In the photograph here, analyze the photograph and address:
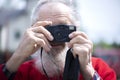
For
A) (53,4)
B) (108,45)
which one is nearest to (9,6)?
(108,45)

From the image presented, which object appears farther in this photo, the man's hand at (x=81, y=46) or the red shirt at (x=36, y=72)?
the red shirt at (x=36, y=72)

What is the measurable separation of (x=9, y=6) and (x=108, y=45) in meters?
2.99

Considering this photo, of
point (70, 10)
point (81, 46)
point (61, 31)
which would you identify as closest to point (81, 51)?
point (81, 46)

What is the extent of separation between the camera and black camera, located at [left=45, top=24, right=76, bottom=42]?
1.64 meters

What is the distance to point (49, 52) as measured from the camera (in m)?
1.73

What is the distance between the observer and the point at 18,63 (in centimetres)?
169

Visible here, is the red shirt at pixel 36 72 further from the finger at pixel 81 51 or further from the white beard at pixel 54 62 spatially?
the finger at pixel 81 51

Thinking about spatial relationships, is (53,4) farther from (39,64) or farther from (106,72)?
(106,72)

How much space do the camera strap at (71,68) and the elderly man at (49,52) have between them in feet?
0.06

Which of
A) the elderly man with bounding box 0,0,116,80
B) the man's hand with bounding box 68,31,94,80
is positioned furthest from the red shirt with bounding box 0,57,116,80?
the man's hand with bounding box 68,31,94,80

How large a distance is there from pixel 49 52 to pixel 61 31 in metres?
0.13

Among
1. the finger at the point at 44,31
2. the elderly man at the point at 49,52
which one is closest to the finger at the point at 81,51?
the elderly man at the point at 49,52

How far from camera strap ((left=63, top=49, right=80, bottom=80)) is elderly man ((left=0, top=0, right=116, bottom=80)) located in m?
0.02

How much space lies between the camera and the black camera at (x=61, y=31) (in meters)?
1.64
